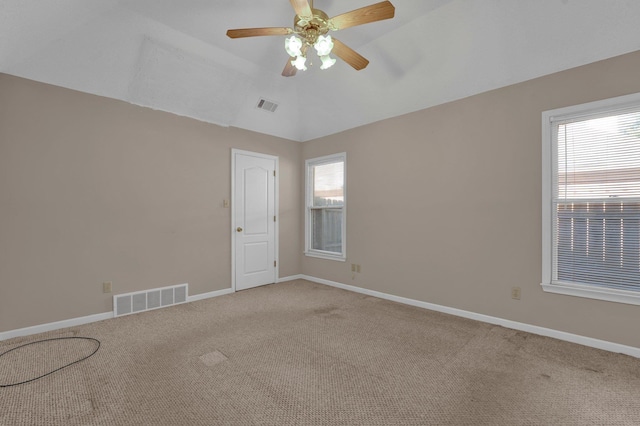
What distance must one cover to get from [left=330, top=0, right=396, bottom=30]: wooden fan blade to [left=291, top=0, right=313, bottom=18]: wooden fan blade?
19cm

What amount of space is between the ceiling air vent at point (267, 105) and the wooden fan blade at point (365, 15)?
7.70ft

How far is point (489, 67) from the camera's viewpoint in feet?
10.1

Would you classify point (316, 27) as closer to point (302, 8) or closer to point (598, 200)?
point (302, 8)

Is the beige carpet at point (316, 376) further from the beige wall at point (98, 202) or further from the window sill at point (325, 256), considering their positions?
the window sill at point (325, 256)

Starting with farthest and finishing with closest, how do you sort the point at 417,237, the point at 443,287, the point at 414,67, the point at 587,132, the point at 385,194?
the point at 385,194 < the point at 417,237 < the point at 443,287 < the point at 414,67 < the point at 587,132

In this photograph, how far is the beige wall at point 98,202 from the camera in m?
2.93

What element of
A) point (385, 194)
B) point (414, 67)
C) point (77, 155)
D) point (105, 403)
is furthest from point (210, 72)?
point (105, 403)

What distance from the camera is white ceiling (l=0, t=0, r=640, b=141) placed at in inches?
98.6

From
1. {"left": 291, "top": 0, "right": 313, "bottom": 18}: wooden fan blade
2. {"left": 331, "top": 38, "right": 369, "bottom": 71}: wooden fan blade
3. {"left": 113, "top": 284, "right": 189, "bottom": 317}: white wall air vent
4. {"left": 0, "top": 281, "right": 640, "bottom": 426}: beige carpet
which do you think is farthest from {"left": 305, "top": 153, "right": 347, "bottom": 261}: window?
{"left": 291, "top": 0, "right": 313, "bottom": 18}: wooden fan blade

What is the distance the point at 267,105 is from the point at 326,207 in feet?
6.20

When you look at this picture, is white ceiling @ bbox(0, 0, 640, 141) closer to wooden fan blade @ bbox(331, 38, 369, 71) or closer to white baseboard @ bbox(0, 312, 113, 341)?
wooden fan blade @ bbox(331, 38, 369, 71)

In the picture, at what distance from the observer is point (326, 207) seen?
16.8ft

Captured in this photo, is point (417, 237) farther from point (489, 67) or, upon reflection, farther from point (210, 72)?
point (210, 72)

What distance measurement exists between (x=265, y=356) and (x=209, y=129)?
322 centimetres
